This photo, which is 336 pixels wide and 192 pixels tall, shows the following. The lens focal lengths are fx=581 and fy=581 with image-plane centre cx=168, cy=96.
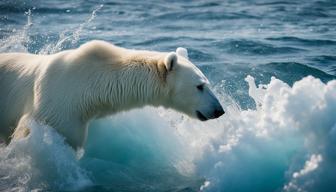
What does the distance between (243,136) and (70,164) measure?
1.91 m

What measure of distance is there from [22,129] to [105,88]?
3.40ft

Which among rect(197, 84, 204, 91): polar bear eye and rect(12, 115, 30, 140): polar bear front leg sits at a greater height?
rect(197, 84, 204, 91): polar bear eye

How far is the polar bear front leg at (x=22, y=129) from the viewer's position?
6.47 meters

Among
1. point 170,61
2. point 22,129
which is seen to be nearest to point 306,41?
point 170,61

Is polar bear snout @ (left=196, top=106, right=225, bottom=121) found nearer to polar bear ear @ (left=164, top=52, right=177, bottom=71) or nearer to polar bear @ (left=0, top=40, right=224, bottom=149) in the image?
polar bear @ (left=0, top=40, right=224, bottom=149)

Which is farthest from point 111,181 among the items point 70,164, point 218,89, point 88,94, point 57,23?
point 57,23

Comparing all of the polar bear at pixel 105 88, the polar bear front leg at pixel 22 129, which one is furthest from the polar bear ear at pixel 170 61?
the polar bear front leg at pixel 22 129

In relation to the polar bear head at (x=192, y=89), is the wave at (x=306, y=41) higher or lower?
lower

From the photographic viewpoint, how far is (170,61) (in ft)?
20.2

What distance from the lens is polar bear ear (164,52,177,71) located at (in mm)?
6141

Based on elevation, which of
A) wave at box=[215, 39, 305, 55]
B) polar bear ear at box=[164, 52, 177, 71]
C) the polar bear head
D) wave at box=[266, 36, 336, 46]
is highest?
polar bear ear at box=[164, 52, 177, 71]

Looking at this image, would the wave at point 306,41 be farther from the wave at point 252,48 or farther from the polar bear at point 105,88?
the polar bear at point 105,88

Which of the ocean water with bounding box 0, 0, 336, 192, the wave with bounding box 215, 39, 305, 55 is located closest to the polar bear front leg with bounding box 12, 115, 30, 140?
the ocean water with bounding box 0, 0, 336, 192

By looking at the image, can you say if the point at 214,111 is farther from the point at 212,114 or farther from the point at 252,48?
the point at 252,48
